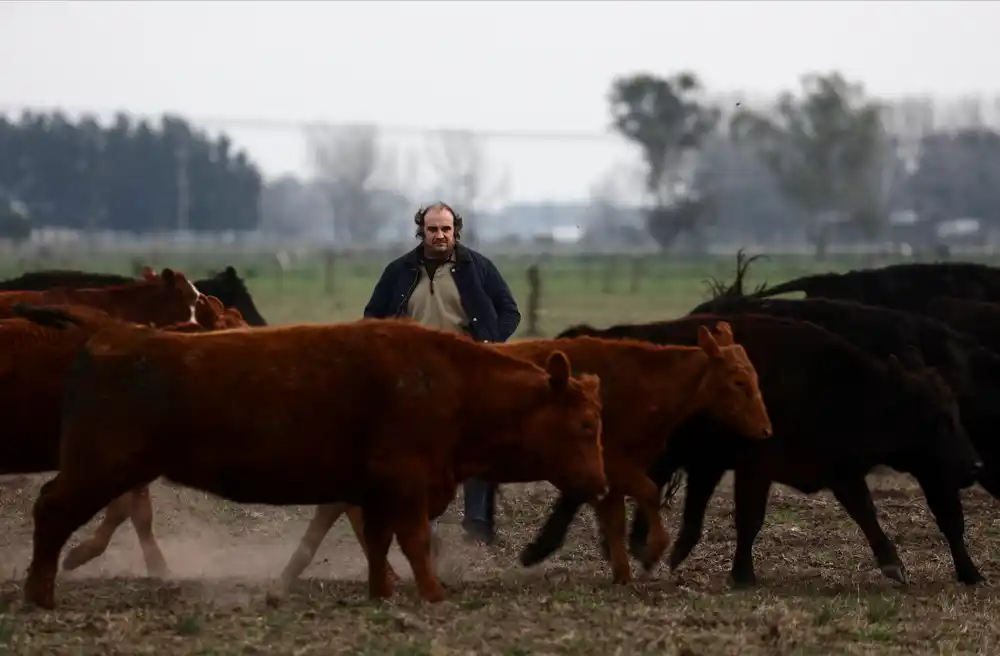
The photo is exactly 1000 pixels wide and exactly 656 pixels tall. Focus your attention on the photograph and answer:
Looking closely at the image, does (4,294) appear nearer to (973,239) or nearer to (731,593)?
Answer: (731,593)

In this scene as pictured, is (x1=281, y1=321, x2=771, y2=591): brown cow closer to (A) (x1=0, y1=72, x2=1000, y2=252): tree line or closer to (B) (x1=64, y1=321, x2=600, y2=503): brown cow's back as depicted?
(B) (x1=64, y1=321, x2=600, y2=503): brown cow's back

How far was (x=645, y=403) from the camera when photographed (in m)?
9.17

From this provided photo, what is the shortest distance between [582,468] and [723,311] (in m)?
2.90

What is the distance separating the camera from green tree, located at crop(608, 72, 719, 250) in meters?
52.0

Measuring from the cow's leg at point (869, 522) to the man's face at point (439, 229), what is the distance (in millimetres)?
2698

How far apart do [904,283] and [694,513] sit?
455 cm

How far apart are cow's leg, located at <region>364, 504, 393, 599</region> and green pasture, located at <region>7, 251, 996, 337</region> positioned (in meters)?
18.8

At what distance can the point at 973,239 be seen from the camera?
185 ft

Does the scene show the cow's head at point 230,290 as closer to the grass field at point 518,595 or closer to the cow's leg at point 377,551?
the grass field at point 518,595

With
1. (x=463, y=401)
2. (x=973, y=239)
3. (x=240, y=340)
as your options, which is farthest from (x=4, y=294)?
(x=973, y=239)

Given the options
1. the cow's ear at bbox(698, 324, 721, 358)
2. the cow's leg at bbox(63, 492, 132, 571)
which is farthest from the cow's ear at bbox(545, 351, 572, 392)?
the cow's leg at bbox(63, 492, 132, 571)

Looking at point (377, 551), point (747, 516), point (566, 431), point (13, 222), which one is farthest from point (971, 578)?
Result: point (13, 222)

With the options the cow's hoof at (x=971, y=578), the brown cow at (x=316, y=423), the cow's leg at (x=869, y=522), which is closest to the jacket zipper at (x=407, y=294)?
the brown cow at (x=316, y=423)

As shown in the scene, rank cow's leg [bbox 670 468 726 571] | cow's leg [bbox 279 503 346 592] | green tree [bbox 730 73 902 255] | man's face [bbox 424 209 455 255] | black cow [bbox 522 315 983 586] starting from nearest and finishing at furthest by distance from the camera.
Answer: cow's leg [bbox 279 503 346 592] < black cow [bbox 522 315 983 586] < cow's leg [bbox 670 468 726 571] < man's face [bbox 424 209 455 255] < green tree [bbox 730 73 902 255]
